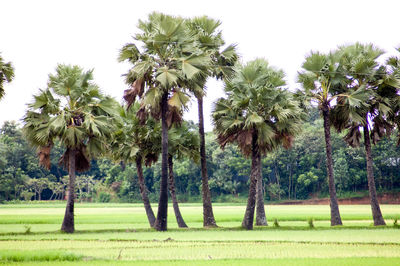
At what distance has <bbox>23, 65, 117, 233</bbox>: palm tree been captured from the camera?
2591 centimetres

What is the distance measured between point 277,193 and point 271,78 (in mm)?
60916

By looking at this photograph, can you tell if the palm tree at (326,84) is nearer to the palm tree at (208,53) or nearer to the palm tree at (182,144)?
the palm tree at (208,53)

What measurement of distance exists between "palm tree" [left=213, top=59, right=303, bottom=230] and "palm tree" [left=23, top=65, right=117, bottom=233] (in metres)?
6.88

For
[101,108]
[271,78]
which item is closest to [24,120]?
[101,108]

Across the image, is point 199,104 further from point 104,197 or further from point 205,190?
point 104,197

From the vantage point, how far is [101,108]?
90.4ft

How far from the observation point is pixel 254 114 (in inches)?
1093

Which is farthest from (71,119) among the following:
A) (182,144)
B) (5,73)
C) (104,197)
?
(104,197)

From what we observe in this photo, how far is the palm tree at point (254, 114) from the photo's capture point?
92.2 ft

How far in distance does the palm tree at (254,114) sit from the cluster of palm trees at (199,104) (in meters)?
0.06

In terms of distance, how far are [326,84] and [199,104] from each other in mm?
8196

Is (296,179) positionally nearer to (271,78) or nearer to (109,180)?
(109,180)

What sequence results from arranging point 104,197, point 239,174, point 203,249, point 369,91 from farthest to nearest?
point 104,197, point 239,174, point 369,91, point 203,249

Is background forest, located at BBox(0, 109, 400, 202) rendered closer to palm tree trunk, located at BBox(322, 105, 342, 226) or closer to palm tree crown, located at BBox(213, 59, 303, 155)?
palm tree trunk, located at BBox(322, 105, 342, 226)
